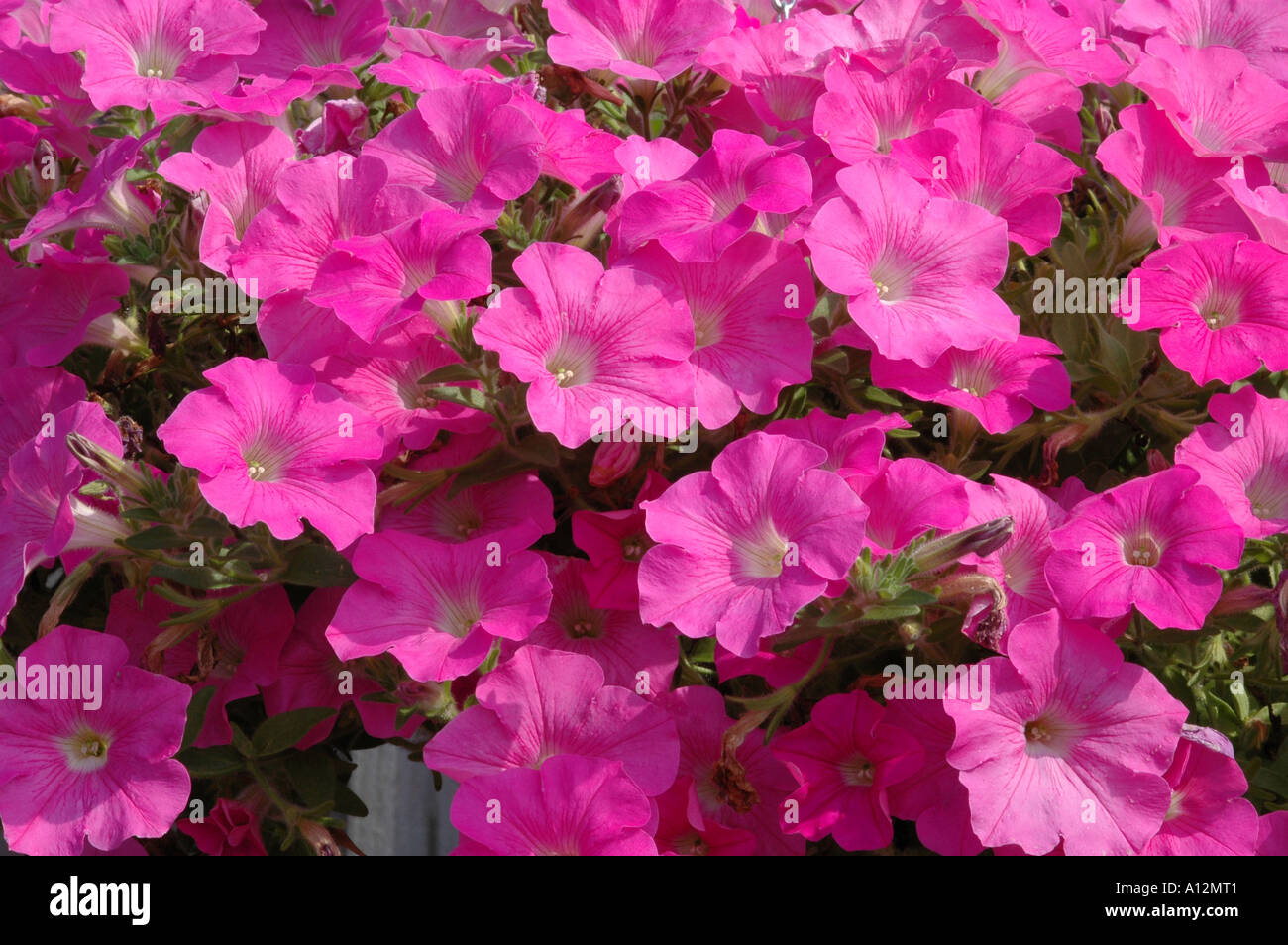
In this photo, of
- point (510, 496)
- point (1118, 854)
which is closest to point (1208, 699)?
point (1118, 854)

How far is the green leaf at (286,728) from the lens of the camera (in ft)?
3.51

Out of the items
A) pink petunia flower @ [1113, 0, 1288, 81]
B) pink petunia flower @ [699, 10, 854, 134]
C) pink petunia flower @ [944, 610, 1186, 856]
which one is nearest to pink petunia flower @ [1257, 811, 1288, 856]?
pink petunia flower @ [944, 610, 1186, 856]

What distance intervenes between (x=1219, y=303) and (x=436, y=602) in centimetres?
81

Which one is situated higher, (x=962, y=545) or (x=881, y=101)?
(x=881, y=101)

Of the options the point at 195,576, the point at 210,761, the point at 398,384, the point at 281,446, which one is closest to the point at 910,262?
the point at 398,384

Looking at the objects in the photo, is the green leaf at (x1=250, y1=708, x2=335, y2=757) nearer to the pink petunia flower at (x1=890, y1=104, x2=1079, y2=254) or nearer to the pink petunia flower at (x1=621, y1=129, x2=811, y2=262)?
the pink petunia flower at (x1=621, y1=129, x2=811, y2=262)

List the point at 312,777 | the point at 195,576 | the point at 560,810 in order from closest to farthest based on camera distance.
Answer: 1. the point at 560,810
2. the point at 195,576
3. the point at 312,777

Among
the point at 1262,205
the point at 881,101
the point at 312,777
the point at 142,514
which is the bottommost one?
the point at 312,777

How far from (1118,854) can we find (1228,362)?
1.53 feet

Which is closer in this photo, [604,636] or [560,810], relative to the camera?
[560,810]

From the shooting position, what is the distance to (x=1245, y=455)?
1.09 metres

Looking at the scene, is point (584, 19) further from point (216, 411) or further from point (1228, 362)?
point (1228, 362)

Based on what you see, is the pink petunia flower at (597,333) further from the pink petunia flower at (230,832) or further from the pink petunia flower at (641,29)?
the pink petunia flower at (230,832)

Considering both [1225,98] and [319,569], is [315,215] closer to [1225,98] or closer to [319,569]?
[319,569]
